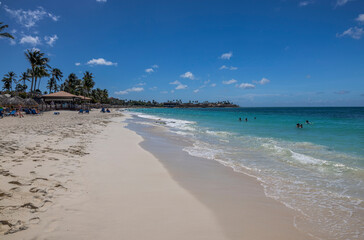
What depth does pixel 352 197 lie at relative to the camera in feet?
15.3

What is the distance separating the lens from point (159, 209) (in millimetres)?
3654

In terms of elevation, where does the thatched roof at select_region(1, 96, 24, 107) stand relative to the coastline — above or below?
above

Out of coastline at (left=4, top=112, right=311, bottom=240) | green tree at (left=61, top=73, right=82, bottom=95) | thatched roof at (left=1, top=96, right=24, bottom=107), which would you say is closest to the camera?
coastline at (left=4, top=112, right=311, bottom=240)

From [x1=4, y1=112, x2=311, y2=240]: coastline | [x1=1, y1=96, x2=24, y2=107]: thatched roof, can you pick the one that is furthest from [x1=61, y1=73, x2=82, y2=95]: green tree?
[x1=4, y1=112, x2=311, y2=240]: coastline

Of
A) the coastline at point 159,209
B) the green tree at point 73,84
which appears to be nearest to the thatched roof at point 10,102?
the coastline at point 159,209

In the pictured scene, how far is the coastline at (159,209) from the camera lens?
2908 mm

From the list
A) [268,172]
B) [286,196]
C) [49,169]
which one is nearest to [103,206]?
[49,169]

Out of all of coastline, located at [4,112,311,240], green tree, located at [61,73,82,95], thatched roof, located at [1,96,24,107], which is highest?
green tree, located at [61,73,82,95]

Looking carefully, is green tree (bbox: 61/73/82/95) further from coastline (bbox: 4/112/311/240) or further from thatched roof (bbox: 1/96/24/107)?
coastline (bbox: 4/112/311/240)

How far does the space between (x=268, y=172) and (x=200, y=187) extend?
9.22 feet

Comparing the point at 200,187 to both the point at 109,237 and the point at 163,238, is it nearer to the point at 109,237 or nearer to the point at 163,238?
the point at 163,238

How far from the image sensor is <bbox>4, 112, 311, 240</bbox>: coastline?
9.54 feet

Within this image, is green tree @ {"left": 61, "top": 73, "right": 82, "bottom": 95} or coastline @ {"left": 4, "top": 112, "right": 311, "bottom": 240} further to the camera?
green tree @ {"left": 61, "top": 73, "right": 82, "bottom": 95}

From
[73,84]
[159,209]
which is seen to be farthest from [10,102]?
[73,84]
